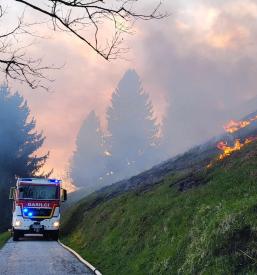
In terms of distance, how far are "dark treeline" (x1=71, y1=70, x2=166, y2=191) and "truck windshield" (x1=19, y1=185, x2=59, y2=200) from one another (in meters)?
73.2

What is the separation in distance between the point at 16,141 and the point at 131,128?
60164 millimetres

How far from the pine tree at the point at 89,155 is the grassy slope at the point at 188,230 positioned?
292ft

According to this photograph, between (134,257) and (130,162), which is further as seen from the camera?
(130,162)

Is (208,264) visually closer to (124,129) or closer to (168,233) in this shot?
(168,233)

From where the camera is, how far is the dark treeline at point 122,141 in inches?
4227

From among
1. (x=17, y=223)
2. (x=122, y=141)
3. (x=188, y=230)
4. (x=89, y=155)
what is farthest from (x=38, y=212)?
(x=89, y=155)

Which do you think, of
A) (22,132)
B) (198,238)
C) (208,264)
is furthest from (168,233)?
(22,132)

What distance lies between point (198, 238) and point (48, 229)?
17.1 m

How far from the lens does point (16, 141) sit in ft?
173

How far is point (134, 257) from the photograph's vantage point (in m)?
14.6

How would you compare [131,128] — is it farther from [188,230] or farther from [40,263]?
[188,230]

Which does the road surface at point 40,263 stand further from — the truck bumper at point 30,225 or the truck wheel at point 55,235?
the truck wheel at point 55,235

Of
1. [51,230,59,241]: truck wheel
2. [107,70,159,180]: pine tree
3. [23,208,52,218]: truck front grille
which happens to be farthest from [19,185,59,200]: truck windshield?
[107,70,159,180]: pine tree

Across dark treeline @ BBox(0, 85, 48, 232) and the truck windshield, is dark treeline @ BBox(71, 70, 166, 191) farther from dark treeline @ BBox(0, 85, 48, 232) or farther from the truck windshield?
the truck windshield
